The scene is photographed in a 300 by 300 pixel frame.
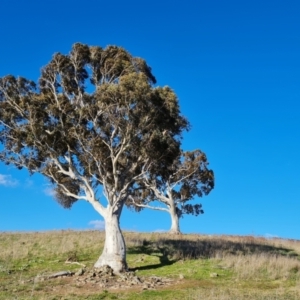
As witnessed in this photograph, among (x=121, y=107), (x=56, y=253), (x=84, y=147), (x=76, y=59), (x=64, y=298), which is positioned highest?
(x=76, y=59)

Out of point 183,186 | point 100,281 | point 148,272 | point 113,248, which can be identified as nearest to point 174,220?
point 183,186

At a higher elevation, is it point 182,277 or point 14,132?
point 14,132

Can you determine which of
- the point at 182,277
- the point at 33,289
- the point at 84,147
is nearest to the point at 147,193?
the point at 84,147

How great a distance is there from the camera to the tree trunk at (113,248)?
83.9 ft

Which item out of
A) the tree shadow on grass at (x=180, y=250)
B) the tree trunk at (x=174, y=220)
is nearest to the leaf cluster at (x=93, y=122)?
the tree shadow on grass at (x=180, y=250)

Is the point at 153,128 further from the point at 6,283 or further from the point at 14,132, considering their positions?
the point at 6,283

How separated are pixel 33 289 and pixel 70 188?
1239 cm

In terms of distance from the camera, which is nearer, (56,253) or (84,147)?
(84,147)

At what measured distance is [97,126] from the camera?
28.1 metres

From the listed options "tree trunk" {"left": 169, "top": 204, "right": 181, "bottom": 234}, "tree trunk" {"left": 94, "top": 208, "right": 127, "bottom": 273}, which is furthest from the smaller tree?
"tree trunk" {"left": 94, "top": 208, "right": 127, "bottom": 273}

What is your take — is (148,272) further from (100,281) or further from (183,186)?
(183,186)

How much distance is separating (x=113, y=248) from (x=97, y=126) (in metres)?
7.56

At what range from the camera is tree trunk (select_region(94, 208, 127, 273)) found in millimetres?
25562

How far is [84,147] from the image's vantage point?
28109 mm
